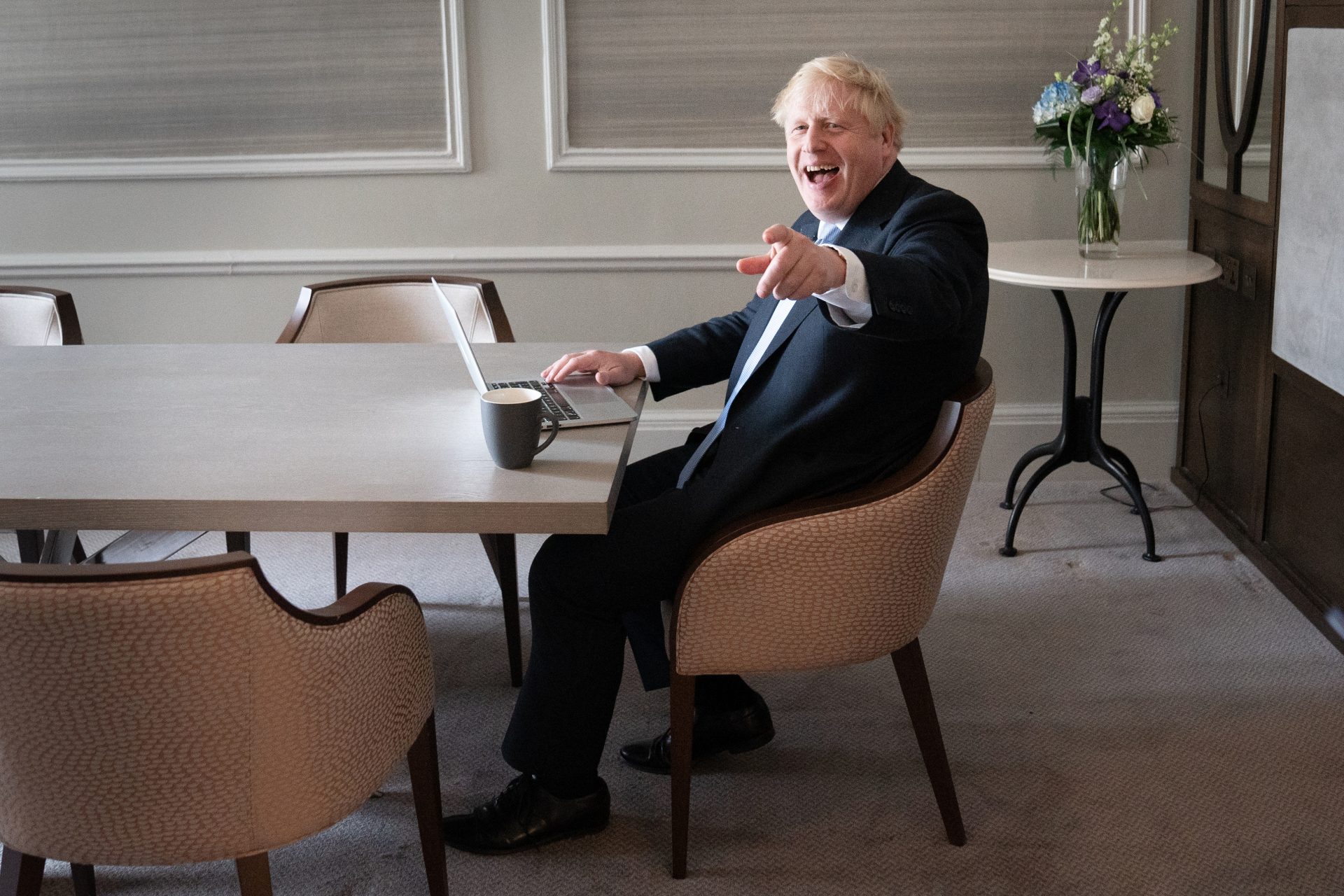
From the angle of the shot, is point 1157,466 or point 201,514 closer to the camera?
point 201,514

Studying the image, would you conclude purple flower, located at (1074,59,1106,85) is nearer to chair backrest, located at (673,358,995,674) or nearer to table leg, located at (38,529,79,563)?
chair backrest, located at (673,358,995,674)

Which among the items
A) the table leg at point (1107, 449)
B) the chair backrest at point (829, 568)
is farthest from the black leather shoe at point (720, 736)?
the table leg at point (1107, 449)

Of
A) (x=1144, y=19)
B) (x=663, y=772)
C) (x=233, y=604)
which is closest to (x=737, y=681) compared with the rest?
(x=663, y=772)

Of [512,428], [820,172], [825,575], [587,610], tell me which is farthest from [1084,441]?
[512,428]

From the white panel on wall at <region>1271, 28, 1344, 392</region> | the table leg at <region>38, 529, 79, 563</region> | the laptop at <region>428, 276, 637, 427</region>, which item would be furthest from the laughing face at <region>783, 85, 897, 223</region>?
the table leg at <region>38, 529, 79, 563</region>

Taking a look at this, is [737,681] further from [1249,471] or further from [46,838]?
[1249,471]

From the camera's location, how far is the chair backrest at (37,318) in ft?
9.19

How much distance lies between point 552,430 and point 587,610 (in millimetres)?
294

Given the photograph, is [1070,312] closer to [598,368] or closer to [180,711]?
[598,368]

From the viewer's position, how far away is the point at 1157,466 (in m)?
3.84

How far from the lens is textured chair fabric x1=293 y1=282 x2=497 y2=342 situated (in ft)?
9.45

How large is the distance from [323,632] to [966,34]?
9.23 ft

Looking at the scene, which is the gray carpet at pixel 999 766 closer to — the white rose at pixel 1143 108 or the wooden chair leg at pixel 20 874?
the wooden chair leg at pixel 20 874

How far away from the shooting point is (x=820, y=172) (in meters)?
2.02
